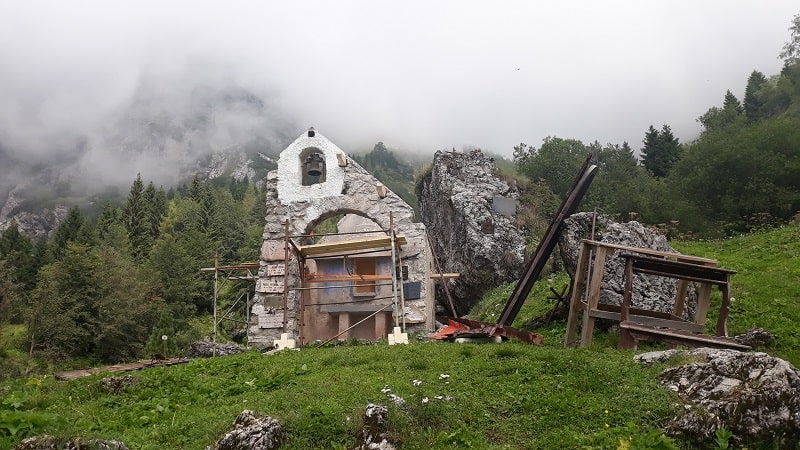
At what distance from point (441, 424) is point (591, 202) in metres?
34.4

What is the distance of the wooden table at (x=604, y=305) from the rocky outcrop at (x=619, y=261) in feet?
3.34

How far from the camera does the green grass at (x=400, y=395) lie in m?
6.91

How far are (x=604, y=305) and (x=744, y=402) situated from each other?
612cm

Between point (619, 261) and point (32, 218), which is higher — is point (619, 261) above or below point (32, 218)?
below

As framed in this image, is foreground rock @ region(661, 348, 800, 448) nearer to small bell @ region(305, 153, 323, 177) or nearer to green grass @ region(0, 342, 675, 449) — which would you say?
green grass @ region(0, 342, 675, 449)

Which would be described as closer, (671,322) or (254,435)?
(254,435)

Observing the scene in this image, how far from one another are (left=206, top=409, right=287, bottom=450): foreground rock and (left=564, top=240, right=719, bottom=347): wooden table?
6654mm

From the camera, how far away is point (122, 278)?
1458 inches

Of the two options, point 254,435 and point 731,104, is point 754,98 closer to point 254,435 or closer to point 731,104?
point 731,104

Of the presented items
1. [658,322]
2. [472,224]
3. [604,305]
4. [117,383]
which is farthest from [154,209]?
[658,322]

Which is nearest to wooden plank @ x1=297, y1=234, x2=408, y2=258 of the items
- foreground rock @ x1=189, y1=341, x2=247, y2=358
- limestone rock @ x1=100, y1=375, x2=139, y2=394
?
foreground rock @ x1=189, y1=341, x2=247, y2=358

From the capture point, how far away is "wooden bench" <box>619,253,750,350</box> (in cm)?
1030

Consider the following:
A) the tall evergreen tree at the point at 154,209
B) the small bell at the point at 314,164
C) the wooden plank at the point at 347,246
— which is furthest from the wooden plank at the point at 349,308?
the tall evergreen tree at the point at 154,209

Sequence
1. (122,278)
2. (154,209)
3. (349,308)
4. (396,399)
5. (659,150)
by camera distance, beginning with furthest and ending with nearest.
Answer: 1. (154,209)
2. (659,150)
3. (122,278)
4. (349,308)
5. (396,399)
